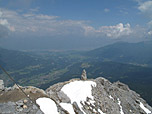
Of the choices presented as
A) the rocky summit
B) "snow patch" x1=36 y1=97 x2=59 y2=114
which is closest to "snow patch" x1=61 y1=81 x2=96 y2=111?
the rocky summit

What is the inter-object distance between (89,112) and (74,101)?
4.37 meters

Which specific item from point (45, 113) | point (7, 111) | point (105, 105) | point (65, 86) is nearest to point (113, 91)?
point (105, 105)

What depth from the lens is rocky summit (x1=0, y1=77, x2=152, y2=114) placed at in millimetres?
19984

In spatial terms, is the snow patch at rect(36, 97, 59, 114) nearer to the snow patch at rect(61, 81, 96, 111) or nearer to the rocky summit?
the rocky summit

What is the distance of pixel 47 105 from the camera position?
21.0 m

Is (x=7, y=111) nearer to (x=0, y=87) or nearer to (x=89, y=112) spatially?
(x=0, y=87)

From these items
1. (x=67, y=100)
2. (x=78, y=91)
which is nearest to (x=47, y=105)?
(x=67, y=100)

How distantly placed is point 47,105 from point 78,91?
1941cm

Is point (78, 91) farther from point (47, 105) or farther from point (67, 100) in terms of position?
point (47, 105)

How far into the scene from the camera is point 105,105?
40.0 metres

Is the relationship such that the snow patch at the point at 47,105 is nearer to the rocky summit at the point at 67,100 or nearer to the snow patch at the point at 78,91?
the rocky summit at the point at 67,100

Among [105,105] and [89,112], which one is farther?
[105,105]

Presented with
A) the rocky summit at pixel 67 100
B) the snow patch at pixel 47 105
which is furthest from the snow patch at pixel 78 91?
the snow patch at pixel 47 105

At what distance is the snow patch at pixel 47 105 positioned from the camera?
20087 mm
